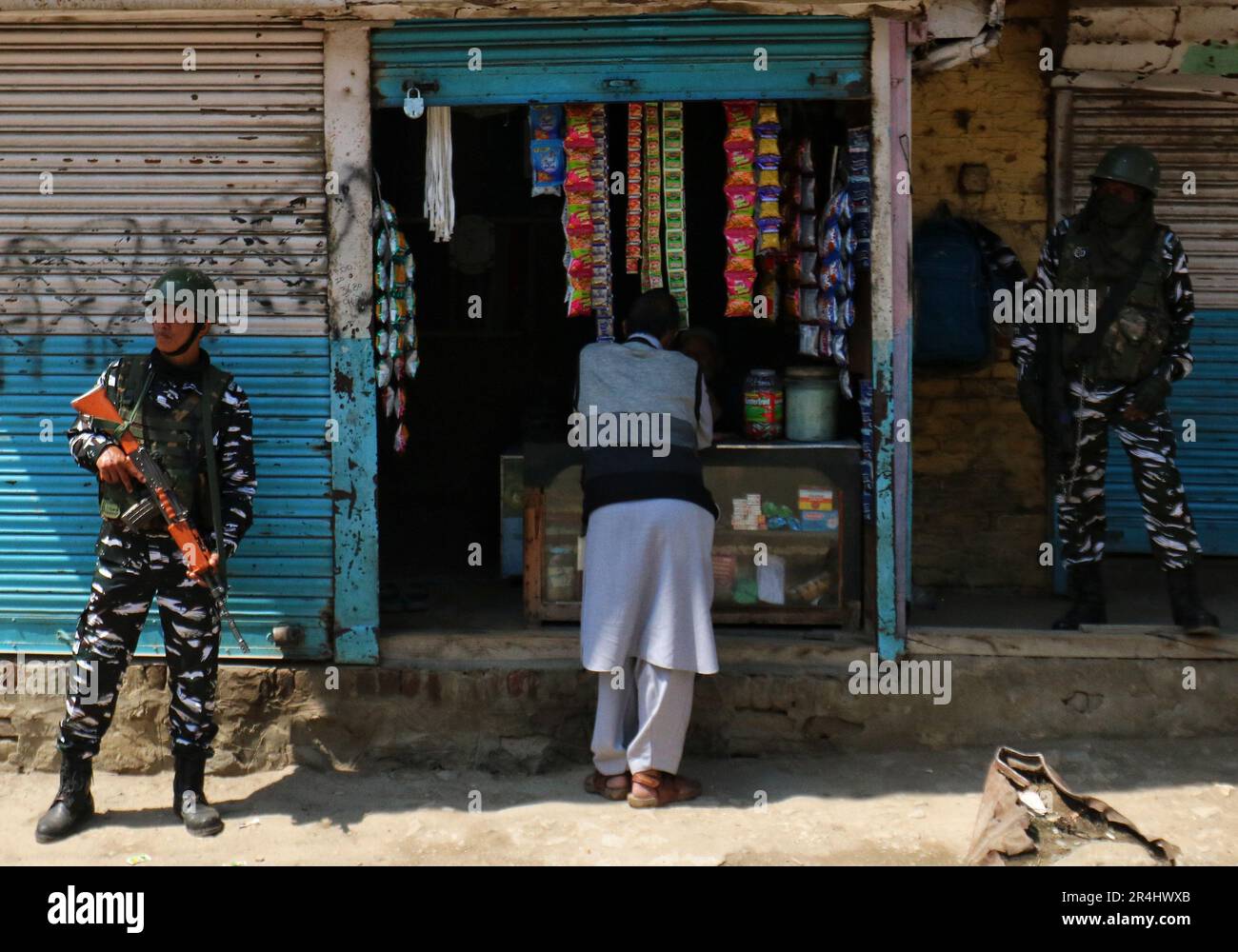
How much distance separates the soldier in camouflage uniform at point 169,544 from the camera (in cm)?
521

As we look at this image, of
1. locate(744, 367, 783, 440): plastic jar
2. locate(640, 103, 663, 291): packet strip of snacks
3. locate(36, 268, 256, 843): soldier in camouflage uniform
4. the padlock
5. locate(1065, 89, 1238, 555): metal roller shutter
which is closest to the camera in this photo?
locate(36, 268, 256, 843): soldier in camouflage uniform

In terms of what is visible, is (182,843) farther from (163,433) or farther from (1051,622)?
(1051,622)

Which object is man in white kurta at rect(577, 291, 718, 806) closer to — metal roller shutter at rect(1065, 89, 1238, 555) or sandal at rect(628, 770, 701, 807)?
sandal at rect(628, 770, 701, 807)

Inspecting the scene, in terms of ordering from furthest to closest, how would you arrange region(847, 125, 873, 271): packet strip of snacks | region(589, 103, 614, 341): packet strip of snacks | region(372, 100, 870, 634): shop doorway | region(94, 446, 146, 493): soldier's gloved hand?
region(372, 100, 870, 634): shop doorway, region(589, 103, 614, 341): packet strip of snacks, region(847, 125, 873, 271): packet strip of snacks, region(94, 446, 146, 493): soldier's gloved hand

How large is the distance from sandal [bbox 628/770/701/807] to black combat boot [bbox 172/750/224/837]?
63.8 inches

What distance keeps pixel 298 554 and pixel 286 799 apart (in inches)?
40.3

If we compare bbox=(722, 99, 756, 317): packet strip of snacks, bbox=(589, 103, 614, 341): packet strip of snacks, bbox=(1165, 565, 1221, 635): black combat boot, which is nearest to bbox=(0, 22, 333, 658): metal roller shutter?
bbox=(589, 103, 614, 341): packet strip of snacks

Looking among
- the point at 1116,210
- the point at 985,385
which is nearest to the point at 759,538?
the point at 985,385

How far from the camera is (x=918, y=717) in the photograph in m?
6.08

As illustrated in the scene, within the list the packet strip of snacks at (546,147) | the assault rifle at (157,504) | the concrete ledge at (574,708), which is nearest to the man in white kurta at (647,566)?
the concrete ledge at (574,708)

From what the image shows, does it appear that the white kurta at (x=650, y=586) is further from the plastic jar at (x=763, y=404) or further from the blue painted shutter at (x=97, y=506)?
the blue painted shutter at (x=97, y=506)

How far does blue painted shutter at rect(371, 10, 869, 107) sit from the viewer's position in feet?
18.9

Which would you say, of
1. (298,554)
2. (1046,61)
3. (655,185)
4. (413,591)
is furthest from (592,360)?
(1046,61)

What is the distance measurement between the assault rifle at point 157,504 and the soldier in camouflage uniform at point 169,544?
0.04 m
